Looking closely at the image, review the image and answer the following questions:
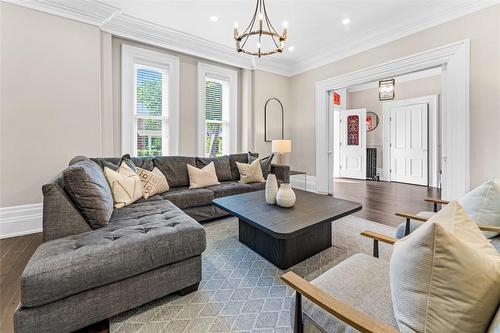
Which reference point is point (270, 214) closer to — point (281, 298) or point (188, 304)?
point (281, 298)

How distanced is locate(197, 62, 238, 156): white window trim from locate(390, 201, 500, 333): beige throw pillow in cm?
413

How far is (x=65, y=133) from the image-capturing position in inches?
121

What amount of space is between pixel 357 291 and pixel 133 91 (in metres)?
4.10

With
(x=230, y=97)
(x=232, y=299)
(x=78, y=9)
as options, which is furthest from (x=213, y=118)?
(x=232, y=299)

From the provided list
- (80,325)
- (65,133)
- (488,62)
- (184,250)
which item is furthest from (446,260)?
(65,133)

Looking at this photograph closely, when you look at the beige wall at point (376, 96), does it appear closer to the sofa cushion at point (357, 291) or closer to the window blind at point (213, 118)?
the window blind at point (213, 118)

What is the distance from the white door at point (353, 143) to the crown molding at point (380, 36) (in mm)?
3185

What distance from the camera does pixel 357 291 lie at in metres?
1.06

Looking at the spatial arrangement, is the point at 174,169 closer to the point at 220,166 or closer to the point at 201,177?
the point at 201,177

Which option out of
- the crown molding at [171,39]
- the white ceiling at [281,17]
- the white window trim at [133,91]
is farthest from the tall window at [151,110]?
the white ceiling at [281,17]

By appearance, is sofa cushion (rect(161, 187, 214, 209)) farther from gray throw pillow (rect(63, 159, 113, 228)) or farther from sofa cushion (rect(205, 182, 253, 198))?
gray throw pillow (rect(63, 159, 113, 228))

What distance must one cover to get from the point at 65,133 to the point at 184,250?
272 cm

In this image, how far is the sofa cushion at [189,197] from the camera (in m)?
2.94

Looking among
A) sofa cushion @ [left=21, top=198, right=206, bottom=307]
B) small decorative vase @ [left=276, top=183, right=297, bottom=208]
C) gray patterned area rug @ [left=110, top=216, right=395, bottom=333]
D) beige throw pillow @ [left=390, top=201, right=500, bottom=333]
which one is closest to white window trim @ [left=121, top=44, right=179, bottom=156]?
sofa cushion @ [left=21, top=198, right=206, bottom=307]
